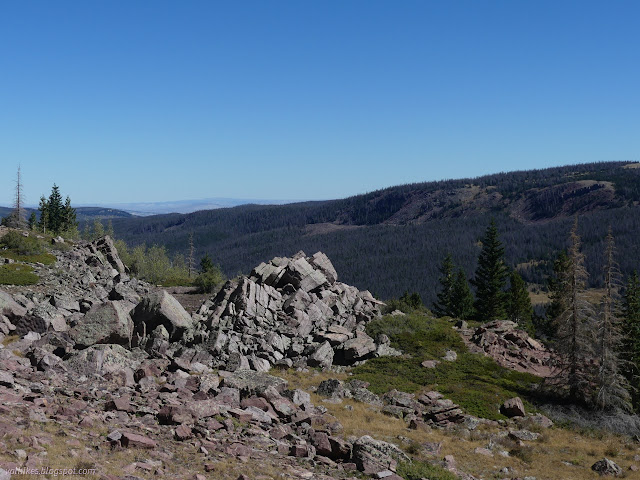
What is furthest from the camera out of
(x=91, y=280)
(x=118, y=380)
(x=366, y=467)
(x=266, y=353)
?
(x=91, y=280)

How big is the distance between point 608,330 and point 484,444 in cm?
1869

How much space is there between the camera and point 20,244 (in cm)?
6362

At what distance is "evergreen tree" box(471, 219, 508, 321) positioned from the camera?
8331cm

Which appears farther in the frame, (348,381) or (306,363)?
(306,363)

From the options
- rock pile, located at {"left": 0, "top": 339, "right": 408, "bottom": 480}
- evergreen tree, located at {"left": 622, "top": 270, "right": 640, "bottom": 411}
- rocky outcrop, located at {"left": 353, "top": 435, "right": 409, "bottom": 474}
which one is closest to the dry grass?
rocky outcrop, located at {"left": 353, "top": 435, "right": 409, "bottom": 474}

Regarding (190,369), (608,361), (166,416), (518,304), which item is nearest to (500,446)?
(608,361)

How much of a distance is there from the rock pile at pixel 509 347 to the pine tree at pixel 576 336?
655cm

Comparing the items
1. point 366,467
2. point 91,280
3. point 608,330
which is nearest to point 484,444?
point 366,467

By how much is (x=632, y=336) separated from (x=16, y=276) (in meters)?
73.3

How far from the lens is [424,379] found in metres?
35.3

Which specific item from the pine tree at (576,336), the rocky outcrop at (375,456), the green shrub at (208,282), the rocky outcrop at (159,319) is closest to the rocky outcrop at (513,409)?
the pine tree at (576,336)

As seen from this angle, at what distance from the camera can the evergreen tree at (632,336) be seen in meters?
48.6

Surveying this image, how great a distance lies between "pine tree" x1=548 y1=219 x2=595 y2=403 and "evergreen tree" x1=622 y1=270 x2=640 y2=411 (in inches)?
482

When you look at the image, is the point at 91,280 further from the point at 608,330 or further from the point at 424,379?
the point at 608,330
